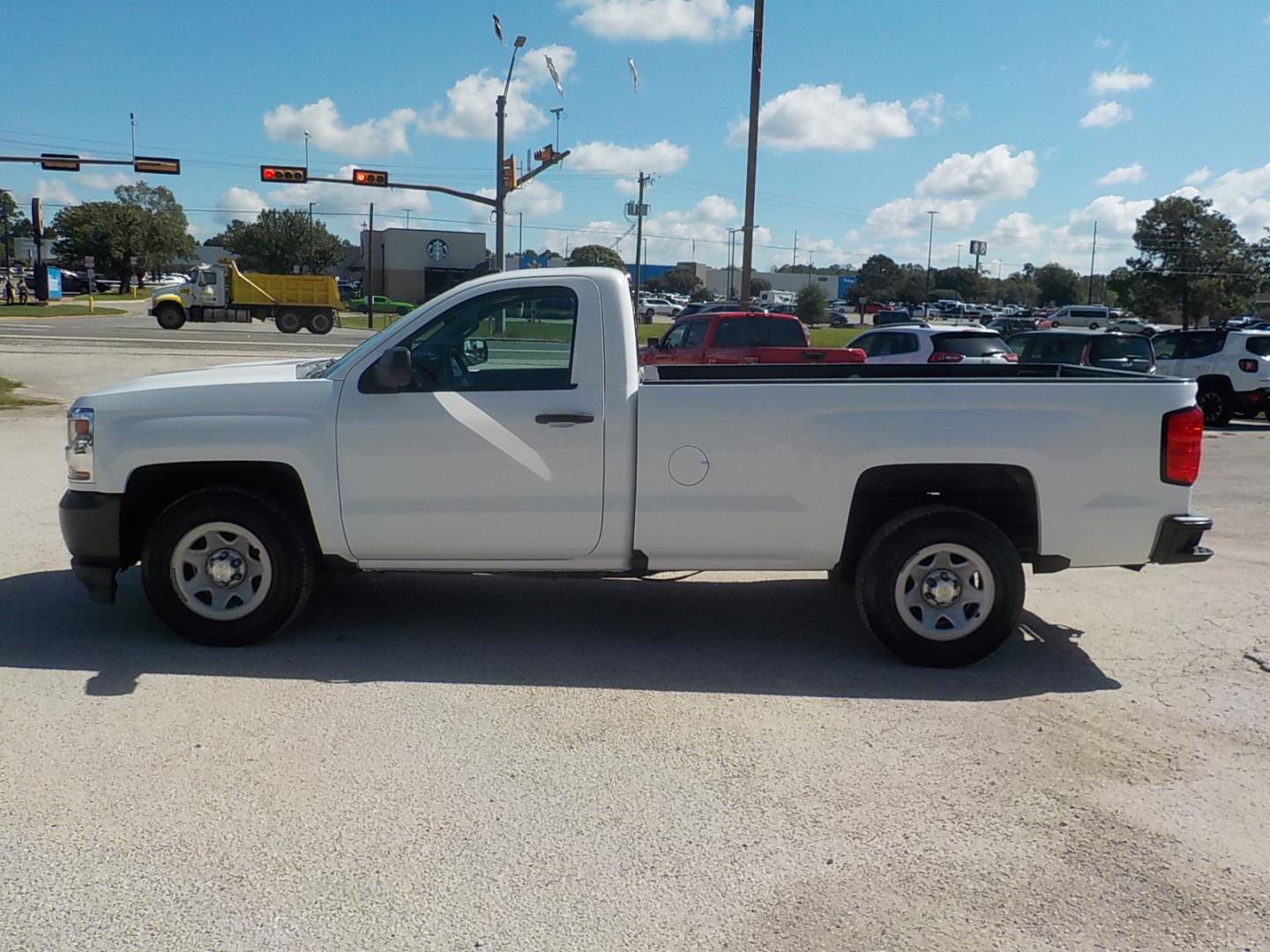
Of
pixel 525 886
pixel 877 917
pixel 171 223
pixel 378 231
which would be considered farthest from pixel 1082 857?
pixel 171 223

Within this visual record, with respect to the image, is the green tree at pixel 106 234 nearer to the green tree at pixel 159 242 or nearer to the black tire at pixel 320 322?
the green tree at pixel 159 242

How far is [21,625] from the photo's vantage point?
20.5 feet

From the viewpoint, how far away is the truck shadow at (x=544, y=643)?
560 cm

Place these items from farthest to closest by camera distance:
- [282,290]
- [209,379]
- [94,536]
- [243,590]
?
[282,290] → [209,379] → [243,590] → [94,536]

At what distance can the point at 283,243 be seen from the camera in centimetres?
8788

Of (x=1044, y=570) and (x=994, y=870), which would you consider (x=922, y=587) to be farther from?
(x=994, y=870)

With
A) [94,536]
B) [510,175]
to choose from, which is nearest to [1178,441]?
[94,536]

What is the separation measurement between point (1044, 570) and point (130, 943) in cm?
462

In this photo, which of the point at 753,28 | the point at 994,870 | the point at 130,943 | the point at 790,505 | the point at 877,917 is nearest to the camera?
the point at 130,943

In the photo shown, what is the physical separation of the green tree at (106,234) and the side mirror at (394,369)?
94726 mm

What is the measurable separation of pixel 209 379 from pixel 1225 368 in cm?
1771

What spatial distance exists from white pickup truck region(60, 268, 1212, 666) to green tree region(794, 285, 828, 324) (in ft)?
242

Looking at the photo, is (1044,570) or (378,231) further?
(378,231)

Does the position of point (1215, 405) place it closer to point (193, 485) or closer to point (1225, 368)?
point (1225, 368)
